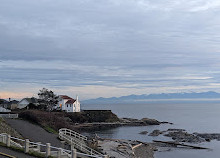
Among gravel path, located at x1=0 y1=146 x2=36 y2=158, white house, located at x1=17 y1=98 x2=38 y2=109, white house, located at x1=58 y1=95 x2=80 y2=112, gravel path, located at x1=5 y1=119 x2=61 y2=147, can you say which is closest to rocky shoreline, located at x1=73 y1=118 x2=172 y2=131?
white house, located at x1=58 y1=95 x2=80 y2=112

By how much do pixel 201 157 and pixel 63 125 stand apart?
22733 mm

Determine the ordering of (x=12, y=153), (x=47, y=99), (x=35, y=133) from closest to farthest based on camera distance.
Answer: (x=12, y=153), (x=35, y=133), (x=47, y=99)

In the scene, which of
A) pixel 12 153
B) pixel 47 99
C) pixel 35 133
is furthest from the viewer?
pixel 47 99

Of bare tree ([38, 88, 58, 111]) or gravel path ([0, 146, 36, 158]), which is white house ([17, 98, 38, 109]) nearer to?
bare tree ([38, 88, 58, 111])

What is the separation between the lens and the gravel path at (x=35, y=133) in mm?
32781

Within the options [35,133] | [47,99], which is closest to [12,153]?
[35,133]

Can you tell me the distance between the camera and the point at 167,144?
5344 cm

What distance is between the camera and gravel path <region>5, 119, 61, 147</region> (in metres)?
32.8

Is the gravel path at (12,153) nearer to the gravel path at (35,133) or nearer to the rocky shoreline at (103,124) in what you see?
the gravel path at (35,133)

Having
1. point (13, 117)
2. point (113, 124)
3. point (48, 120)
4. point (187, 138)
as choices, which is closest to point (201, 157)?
point (187, 138)

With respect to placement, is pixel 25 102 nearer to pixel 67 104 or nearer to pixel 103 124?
pixel 67 104

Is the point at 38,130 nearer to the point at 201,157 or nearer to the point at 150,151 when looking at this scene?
the point at 150,151

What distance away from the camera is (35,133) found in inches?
1414

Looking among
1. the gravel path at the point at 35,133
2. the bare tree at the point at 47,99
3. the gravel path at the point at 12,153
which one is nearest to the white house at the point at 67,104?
the bare tree at the point at 47,99
